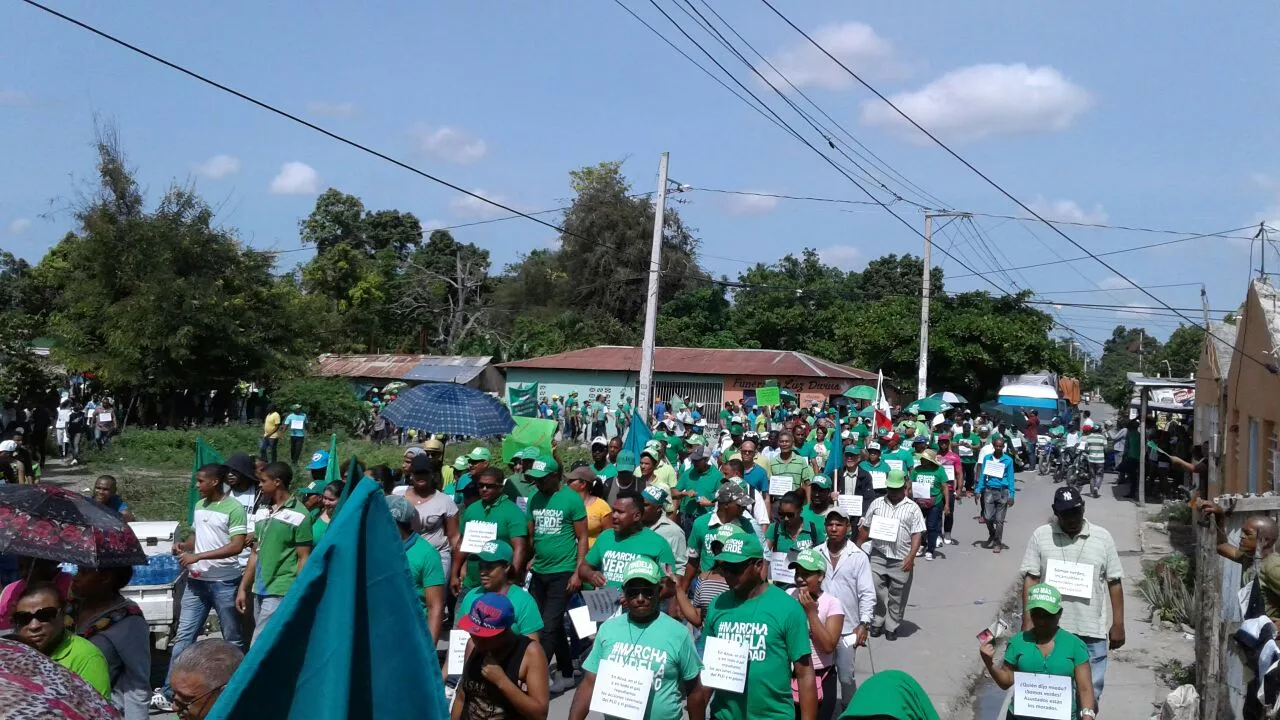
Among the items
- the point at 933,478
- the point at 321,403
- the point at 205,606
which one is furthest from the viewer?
the point at 321,403

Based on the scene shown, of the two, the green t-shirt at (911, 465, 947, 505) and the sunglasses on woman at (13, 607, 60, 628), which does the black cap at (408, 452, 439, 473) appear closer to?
the sunglasses on woman at (13, 607, 60, 628)

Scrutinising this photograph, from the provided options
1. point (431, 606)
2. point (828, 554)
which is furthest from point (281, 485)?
point (828, 554)

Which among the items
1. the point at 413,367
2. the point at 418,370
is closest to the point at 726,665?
the point at 418,370

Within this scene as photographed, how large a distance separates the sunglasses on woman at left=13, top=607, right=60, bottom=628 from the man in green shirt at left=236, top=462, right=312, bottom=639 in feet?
8.96

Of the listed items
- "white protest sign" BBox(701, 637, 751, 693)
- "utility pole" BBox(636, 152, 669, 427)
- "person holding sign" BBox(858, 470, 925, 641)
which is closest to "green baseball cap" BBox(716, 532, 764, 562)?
"white protest sign" BBox(701, 637, 751, 693)

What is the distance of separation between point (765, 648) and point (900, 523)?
5279 millimetres

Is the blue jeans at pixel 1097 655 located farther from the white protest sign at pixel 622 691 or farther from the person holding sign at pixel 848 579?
the white protest sign at pixel 622 691

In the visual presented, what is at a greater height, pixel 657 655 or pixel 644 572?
pixel 644 572

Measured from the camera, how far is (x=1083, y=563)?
21.3 feet

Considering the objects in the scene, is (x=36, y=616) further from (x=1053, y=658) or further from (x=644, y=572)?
(x=1053, y=658)

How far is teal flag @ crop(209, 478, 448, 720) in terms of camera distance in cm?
205

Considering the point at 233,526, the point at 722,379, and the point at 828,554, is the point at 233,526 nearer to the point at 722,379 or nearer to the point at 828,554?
the point at 828,554

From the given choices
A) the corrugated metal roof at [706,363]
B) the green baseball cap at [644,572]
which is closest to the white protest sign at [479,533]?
the green baseball cap at [644,572]

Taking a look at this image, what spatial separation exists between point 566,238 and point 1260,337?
46.9 meters
